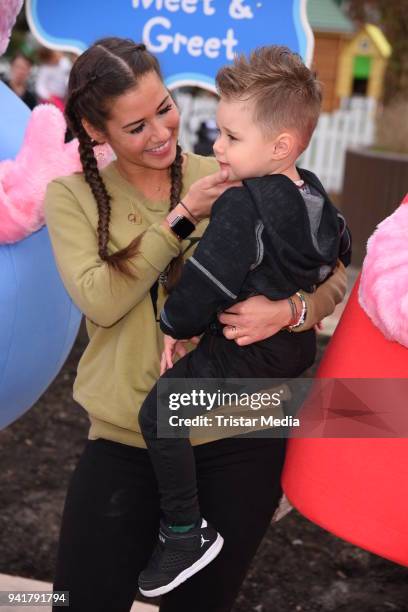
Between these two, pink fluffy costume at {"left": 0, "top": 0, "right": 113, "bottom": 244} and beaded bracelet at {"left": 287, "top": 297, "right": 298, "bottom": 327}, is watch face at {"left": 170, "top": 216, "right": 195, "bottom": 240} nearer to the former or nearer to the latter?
beaded bracelet at {"left": 287, "top": 297, "right": 298, "bottom": 327}

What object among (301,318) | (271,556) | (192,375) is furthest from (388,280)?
(271,556)

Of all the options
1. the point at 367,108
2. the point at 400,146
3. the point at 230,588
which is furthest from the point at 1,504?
the point at 367,108

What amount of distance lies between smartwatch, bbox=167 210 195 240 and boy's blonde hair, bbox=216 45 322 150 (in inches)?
9.7

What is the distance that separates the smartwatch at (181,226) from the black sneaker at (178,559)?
62cm

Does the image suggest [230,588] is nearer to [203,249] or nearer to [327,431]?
[327,431]

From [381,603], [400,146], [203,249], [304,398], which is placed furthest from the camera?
[400,146]

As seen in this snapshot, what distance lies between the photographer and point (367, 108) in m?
12.9

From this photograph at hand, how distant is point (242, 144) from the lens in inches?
72.8

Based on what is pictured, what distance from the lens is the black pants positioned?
6.33 feet

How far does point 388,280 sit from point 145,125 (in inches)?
24.3

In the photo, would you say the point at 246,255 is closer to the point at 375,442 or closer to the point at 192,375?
the point at 192,375

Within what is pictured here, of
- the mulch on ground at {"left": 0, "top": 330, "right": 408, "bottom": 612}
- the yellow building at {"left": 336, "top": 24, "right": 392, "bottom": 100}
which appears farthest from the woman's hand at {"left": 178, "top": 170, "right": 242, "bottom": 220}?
the yellow building at {"left": 336, "top": 24, "right": 392, "bottom": 100}

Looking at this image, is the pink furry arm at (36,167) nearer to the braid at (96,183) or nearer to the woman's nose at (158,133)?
the braid at (96,183)

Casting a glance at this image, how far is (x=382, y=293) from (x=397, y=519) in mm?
461
